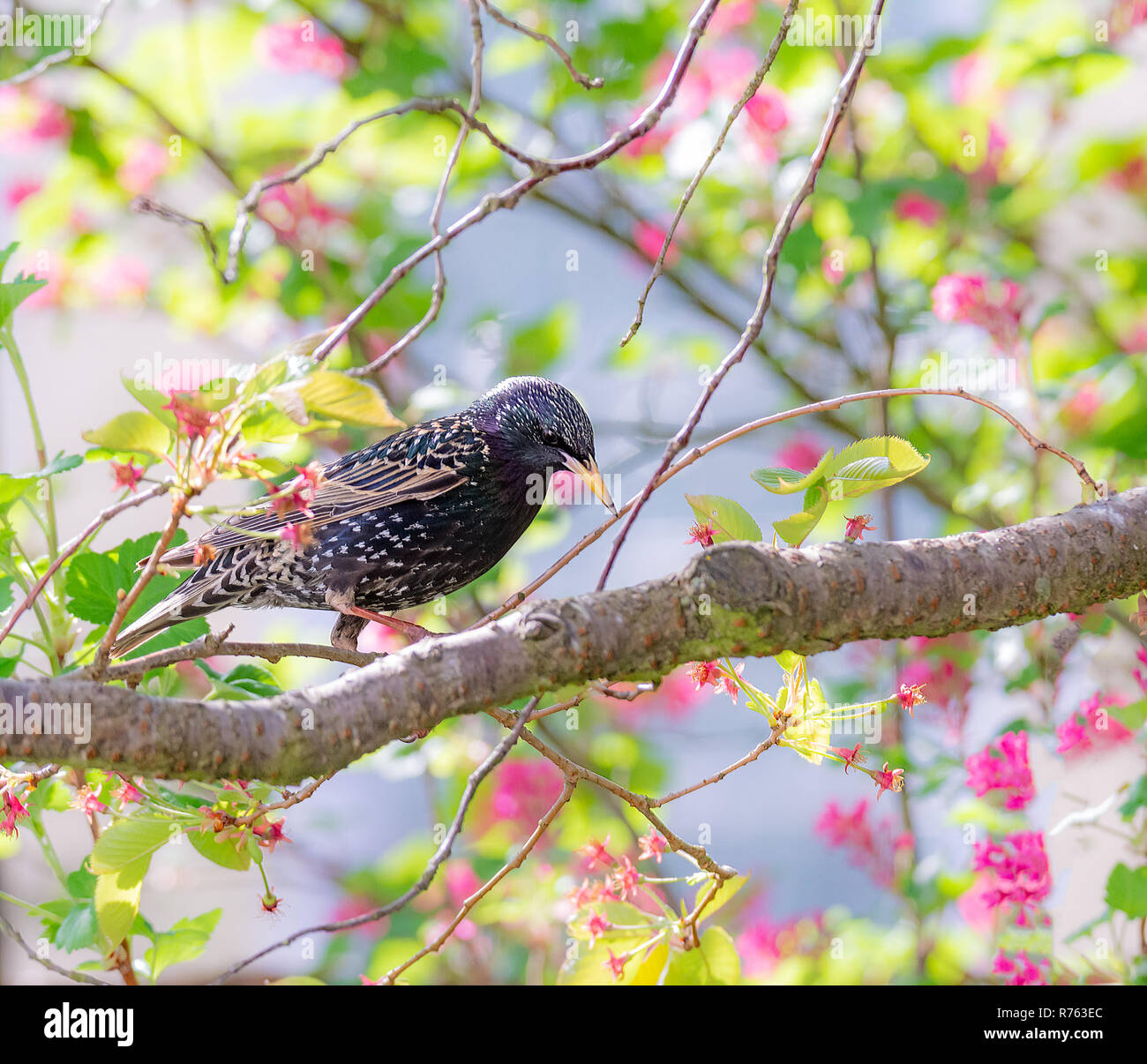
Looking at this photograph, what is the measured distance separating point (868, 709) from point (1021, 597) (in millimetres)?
221

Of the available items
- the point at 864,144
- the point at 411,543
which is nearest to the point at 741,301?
the point at 864,144

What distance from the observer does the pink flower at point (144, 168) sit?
9.75 feet

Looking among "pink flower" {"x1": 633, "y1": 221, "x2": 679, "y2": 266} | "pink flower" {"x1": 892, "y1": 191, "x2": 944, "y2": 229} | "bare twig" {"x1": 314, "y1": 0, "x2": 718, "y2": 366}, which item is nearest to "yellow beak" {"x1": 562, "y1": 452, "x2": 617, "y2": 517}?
"bare twig" {"x1": 314, "y1": 0, "x2": 718, "y2": 366}

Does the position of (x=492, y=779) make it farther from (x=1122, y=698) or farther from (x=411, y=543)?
(x=1122, y=698)

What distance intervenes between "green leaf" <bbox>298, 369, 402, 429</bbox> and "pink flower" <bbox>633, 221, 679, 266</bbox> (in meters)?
2.15

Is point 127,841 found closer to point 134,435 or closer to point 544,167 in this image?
point 134,435

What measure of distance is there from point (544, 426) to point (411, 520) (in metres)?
0.28

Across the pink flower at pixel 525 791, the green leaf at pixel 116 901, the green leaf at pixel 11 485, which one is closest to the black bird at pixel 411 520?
the green leaf at pixel 11 485

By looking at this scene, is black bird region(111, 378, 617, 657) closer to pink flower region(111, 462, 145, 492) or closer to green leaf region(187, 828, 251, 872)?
green leaf region(187, 828, 251, 872)

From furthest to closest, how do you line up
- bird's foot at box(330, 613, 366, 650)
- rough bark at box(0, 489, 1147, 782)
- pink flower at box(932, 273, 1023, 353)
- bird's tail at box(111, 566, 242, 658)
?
pink flower at box(932, 273, 1023, 353) < bird's foot at box(330, 613, 366, 650) < bird's tail at box(111, 566, 242, 658) < rough bark at box(0, 489, 1147, 782)

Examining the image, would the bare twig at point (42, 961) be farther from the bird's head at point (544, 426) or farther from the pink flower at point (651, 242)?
the pink flower at point (651, 242)

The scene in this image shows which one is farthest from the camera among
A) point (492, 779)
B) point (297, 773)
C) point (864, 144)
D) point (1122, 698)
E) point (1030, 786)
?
point (492, 779)

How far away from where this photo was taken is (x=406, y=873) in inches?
119

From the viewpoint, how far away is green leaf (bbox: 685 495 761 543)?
1.17m
